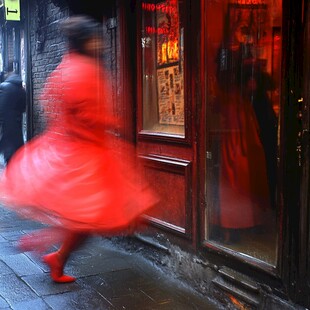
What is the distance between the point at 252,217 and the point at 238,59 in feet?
4.77

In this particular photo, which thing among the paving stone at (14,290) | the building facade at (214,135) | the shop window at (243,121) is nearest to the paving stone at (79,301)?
the paving stone at (14,290)

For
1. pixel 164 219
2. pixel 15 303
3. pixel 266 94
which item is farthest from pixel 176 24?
pixel 15 303

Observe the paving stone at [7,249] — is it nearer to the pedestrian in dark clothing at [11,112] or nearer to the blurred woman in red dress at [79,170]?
the blurred woman in red dress at [79,170]

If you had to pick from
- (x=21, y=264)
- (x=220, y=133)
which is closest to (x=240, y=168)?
(x=220, y=133)

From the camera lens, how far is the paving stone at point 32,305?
13.1 feet

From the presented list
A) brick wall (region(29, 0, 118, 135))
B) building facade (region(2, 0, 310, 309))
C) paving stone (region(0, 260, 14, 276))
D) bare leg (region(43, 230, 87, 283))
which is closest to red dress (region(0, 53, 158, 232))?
bare leg (region(43, 230, 87, 283))

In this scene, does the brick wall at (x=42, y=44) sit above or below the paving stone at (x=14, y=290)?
above

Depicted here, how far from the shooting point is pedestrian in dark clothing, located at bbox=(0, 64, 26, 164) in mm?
8586

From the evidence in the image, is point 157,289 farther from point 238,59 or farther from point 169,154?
point 238,59

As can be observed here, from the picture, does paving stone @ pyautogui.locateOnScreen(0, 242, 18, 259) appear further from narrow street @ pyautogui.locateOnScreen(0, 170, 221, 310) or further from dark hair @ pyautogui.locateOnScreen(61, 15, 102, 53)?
dark hair @ pyautogui.locateOnScreen(61, 15, 102, 53)

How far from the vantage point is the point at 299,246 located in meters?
3.38

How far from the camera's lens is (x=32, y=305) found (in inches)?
Result: 159

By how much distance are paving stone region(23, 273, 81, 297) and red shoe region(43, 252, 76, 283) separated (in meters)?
0.04

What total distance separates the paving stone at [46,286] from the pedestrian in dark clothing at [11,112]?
4.56 metres
